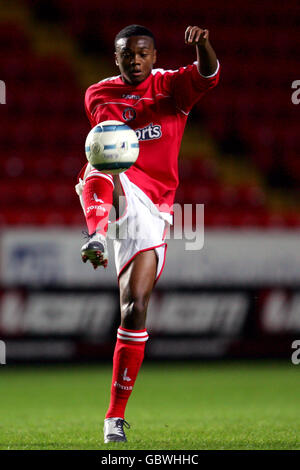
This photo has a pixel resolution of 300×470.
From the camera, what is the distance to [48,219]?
30.5ft

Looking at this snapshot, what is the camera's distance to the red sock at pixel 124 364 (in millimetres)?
4398

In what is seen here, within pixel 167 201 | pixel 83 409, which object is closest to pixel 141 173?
pixel 167 201

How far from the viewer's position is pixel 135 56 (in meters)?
4.50

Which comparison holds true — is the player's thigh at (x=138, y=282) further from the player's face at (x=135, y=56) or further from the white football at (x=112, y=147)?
the player's face at (x=135, y=56)

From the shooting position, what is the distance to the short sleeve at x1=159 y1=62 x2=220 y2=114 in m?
4.43

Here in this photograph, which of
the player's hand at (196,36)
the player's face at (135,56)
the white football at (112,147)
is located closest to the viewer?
the player's hand at (196,36)

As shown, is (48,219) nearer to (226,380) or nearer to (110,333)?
(110,333)

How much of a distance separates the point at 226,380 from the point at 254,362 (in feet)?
4.50

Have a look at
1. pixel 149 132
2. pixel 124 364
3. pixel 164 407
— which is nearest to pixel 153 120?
pixel 149 132

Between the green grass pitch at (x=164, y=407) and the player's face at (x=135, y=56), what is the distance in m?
2.00

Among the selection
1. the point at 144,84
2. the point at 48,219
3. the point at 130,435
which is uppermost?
the point at 144,84

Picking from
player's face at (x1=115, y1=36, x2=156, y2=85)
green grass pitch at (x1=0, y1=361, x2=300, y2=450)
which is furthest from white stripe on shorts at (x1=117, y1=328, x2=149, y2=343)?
player's face at (x1=115, y1=36, x2=156, y2=85)

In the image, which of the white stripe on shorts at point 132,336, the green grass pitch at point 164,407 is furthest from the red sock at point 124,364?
the green grass pitch at point 164,407
